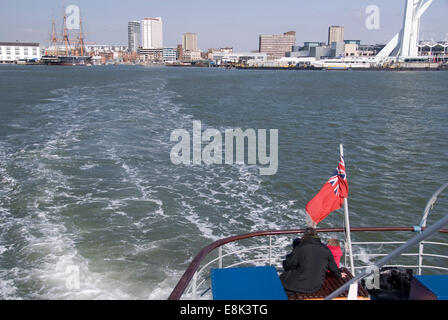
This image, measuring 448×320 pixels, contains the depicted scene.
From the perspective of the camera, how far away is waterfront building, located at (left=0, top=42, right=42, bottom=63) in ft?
538

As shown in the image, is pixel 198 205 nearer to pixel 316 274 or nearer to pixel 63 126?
pixel 316 274

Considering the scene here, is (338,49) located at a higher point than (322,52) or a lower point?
higher

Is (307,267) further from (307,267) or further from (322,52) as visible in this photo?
(322,52)

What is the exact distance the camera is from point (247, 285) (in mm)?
3062

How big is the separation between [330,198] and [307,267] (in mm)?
815

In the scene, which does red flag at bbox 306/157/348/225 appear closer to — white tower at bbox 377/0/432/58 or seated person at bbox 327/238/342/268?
seated person at bbox 327/238/342/268

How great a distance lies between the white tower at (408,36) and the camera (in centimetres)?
11189

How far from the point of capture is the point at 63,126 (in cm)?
2208

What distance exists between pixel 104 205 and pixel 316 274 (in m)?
8.25

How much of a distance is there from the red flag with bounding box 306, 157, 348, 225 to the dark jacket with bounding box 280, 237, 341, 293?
18.0 inches

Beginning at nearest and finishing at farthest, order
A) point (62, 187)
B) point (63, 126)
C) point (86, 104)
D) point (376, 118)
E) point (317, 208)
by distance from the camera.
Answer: point (317, 208), point (62, 187), point (63, 126), point (376, 118), point (86, 104)

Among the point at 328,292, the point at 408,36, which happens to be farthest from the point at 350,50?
the point at 328,292

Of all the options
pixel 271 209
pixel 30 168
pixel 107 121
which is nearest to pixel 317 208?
pixel 271 209

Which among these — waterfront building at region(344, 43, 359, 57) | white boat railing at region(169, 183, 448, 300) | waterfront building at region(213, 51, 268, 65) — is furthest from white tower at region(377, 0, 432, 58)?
white boat railing at region(169, 183, 448, 300)
